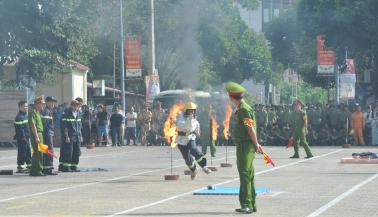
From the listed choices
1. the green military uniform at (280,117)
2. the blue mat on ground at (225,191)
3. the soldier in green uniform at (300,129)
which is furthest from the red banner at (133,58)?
the blue mat on ground at (225,191)

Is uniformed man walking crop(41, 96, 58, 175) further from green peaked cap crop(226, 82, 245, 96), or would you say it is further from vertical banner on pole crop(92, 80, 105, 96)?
vertical banner on pole crop(92, 80, 105, 96)

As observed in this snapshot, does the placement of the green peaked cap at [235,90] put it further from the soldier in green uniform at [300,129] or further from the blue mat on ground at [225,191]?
the soldier in green uniform at [300,129]

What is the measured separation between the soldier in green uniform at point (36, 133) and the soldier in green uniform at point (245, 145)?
8304 mm

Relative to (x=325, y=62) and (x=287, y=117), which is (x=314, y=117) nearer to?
(x=287, y=117)

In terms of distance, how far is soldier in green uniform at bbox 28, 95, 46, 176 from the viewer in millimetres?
21109

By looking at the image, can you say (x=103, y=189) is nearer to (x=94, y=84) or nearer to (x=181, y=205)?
(x=181, y=205)

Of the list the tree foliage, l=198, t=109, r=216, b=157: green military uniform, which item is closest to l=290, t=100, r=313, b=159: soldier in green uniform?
l=198, t=109, r=216, b=157: green military uniform

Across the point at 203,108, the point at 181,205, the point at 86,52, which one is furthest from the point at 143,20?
the point at 181,205

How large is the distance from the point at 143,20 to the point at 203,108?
98.1 feet

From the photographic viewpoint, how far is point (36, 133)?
69.1 ft

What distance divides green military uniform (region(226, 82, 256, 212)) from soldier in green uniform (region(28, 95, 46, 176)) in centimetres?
830

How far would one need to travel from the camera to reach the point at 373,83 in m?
52.8

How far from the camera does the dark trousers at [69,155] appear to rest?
2242cm

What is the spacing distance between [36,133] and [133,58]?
24.6 m
